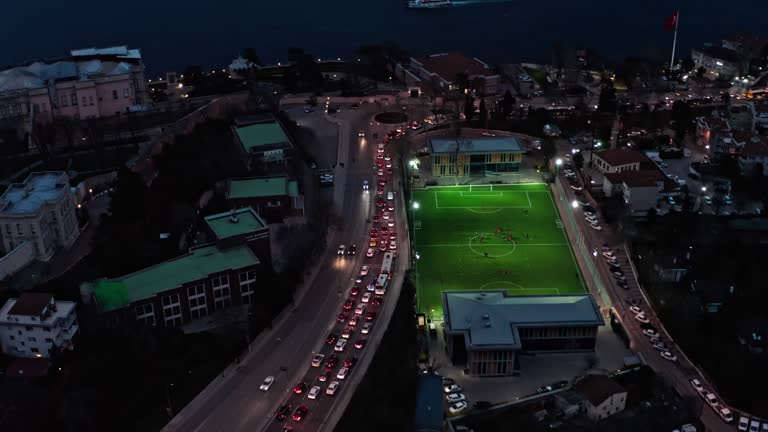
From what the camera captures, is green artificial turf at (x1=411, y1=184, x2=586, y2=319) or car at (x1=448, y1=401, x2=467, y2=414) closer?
car at (x1=448, y1=401, x2=467, y2=414)

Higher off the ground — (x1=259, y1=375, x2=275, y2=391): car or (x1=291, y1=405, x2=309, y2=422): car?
(x1=259, y1=375, x2=275, y2=391): car

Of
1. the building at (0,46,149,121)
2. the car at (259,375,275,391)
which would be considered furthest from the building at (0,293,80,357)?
the building at (0,46,149,121)

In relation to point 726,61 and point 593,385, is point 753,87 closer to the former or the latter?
point 726,61

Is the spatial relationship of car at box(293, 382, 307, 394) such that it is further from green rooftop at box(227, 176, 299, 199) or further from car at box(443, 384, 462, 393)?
green rooftop at box(227, 176, 299, 199)

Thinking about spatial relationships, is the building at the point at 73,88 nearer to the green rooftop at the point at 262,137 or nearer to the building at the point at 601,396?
the green rooftop at the point at 262,137

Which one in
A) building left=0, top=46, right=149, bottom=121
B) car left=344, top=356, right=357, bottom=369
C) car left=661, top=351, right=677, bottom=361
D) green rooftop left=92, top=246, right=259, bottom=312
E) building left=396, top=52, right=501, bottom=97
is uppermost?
building left=0, top=46, right=149, bottom=121

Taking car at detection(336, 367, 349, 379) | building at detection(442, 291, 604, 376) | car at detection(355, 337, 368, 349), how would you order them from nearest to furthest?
1. car at detection(336, 367, 349, 379)
2. building at detection(442, 291, 604, 376)
3. car at detection(355, 337, 368, 349)

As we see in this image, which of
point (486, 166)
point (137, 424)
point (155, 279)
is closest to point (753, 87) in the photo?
point (486, 166)

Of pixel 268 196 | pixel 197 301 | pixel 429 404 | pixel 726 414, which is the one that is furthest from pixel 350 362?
pixel 726 414

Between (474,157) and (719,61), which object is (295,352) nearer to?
(474,157)
